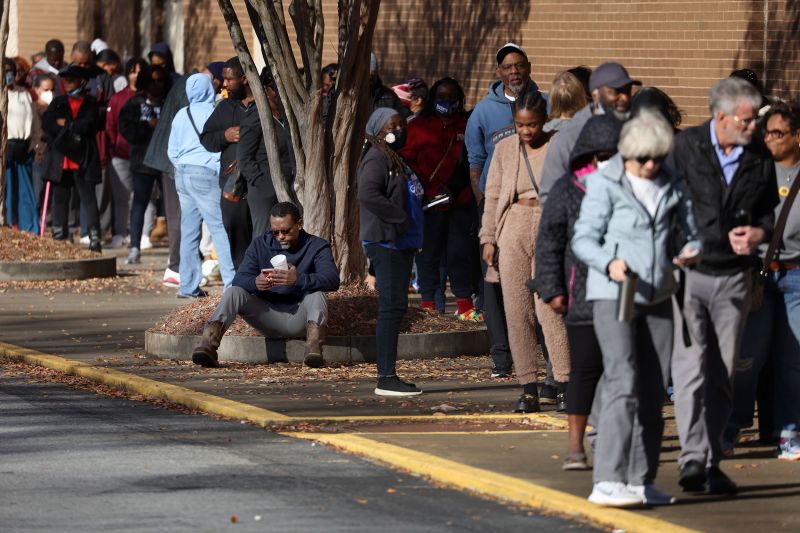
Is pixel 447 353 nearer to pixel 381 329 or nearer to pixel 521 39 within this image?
pixel 381 329

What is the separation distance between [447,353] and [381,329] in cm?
188

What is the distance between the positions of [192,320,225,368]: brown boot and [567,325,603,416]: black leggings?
424cm

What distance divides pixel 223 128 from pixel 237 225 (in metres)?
0.79

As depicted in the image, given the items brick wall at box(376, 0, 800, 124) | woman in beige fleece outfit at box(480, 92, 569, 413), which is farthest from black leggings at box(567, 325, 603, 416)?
brick wall at box(376, 0, 800, 124)

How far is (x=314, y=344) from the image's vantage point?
12383mm

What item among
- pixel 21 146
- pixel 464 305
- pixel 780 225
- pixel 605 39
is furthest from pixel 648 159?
pixel 21 146

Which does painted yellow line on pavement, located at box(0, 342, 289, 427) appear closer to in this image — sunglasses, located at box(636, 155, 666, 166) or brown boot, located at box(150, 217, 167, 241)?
sunglasses, located at box(636, 155, 666, 166)

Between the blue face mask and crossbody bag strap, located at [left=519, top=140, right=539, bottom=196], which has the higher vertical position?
the blue face mask

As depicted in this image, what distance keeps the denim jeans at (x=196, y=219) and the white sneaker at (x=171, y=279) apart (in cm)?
109

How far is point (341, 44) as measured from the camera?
14016mm

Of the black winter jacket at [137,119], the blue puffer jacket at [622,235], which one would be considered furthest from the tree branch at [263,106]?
the blue puffer jacket at [622,235]

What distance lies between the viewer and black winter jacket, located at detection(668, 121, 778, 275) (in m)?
8.66

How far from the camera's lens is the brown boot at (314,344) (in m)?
12.3

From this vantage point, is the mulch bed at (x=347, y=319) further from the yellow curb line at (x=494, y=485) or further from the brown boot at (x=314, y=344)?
the yellow curb line at (x=494, y=485)
